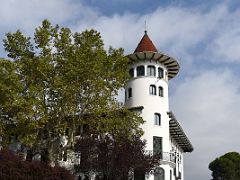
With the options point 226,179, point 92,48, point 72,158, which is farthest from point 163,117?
point 226,179

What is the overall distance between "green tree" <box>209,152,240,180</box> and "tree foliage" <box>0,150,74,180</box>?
62083mm

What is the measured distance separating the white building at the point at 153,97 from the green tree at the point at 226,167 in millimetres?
39651

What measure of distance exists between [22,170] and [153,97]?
23178mm

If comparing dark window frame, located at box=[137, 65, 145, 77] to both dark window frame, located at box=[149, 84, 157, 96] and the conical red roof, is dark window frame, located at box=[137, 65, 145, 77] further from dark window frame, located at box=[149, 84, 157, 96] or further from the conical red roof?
the conical red roof

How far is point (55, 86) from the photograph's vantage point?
38312 mm

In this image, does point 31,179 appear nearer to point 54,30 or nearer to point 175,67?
point 54,30

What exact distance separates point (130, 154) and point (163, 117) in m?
11.3

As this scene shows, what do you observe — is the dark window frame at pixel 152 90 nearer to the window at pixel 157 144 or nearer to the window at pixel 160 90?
the window at pixel 160 90

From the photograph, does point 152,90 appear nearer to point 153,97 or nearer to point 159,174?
point 153,97

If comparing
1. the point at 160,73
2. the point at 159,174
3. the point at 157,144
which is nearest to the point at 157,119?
the point at 157,144

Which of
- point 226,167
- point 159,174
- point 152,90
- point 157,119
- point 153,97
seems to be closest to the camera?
point 159,174

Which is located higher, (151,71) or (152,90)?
(151,71)

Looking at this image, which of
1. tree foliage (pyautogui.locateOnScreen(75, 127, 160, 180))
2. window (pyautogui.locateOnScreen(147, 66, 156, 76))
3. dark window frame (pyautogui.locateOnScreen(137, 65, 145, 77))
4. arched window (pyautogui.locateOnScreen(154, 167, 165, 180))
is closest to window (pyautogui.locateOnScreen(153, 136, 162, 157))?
arched window (pyautogui.locateOnScreen(154, 167, 165, 180))

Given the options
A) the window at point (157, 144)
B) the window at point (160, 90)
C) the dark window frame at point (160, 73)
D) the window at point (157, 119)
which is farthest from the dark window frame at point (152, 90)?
the window at point (157, 144)
